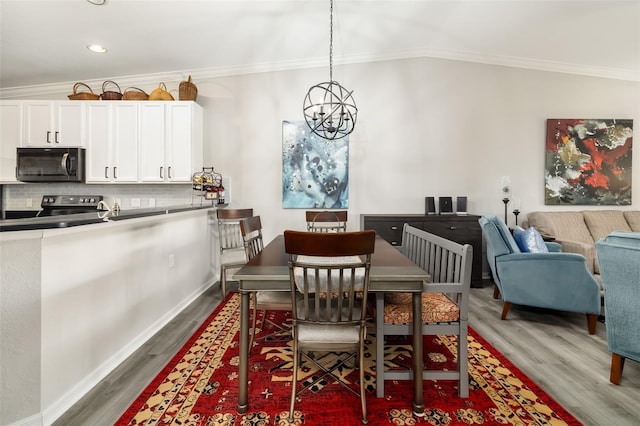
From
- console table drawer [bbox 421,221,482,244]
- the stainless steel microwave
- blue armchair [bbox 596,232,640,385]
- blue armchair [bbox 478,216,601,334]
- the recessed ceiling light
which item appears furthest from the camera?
console table drawer [bbox 421,221,482,244]

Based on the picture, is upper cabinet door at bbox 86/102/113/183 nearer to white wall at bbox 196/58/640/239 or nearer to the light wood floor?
white wall at bbox 196/58/640/239

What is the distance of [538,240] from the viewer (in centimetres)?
295

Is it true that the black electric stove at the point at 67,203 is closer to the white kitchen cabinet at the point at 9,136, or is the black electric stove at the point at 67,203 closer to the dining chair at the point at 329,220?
the white kitchen cabinet at the point at 9,136

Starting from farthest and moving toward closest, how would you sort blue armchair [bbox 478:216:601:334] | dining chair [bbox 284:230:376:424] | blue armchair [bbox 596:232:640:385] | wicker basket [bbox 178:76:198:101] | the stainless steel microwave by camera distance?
wicker basket [bbox 178:76:198:101] → the stainless steel microwave → blue armchair [bbox 478:216:601:334] → blue armchair [bbox 596:232:640:385] → dining chair [bbox 284:230:376:424]

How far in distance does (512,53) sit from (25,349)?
17.9 feet

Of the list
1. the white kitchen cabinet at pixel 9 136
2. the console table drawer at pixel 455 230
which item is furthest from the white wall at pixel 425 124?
the white kitchen cabinet at pixel 9 136

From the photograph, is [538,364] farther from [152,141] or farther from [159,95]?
[159,95]

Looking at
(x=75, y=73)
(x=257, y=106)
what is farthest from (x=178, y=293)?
(x=75, y=73)

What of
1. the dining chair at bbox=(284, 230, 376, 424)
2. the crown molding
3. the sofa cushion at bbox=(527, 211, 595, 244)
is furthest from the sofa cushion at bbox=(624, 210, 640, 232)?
the dining chair at bbox=(284, 230, 376, 424)

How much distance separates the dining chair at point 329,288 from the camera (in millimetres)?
1380

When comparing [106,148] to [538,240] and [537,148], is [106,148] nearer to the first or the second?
[538,240]

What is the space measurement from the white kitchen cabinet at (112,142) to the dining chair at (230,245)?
128 cm

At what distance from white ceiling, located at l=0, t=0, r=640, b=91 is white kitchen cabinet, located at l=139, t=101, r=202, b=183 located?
23.8 inches

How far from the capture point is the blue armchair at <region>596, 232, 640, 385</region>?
5.58 feet
